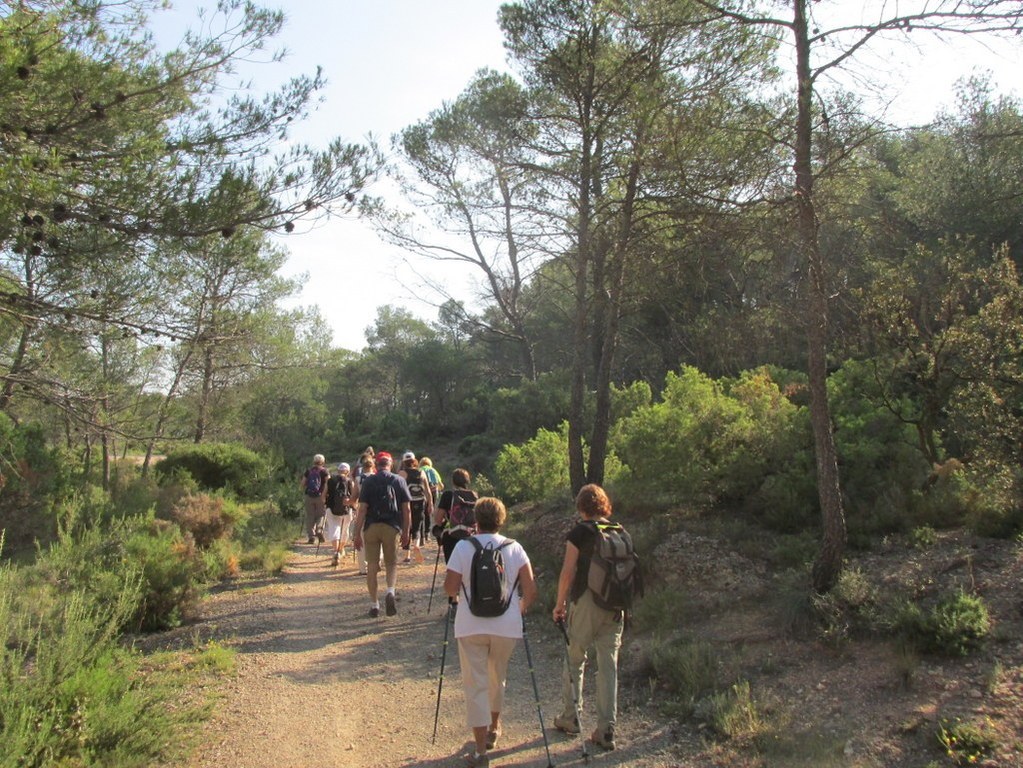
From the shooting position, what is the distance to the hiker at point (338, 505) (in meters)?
12.0

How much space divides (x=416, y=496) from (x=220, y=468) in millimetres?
13888

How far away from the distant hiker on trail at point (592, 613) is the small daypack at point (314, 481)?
895 cm

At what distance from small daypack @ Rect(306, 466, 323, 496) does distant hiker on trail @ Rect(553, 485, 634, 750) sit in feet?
29.3

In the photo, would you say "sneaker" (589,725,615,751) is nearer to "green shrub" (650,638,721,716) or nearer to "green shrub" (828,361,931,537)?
"green shrub" (650,638,721,716)

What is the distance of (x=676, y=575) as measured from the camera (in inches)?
327

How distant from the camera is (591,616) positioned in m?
4.97

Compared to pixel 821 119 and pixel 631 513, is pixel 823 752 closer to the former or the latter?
pixel 821 119

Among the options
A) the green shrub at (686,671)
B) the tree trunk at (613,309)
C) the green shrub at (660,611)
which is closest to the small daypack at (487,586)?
the green shrub at (686,671)

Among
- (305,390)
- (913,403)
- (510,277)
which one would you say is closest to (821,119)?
(913,403)

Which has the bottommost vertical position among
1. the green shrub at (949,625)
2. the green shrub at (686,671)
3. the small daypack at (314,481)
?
the green shrub at (686,671)

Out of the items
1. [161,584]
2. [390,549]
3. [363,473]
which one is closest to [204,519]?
[363,473]

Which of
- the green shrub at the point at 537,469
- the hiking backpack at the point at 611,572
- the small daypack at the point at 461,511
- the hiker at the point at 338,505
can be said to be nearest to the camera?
the hiking backpack at the point at 611,572

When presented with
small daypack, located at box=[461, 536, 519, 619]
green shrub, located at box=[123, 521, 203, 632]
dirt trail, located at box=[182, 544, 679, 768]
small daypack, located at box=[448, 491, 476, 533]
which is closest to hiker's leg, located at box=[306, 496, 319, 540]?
dirt trail, located at box=[182, 544, 679, 768]

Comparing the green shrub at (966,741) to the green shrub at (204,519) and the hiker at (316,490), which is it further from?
the green shrub at (204,519)
